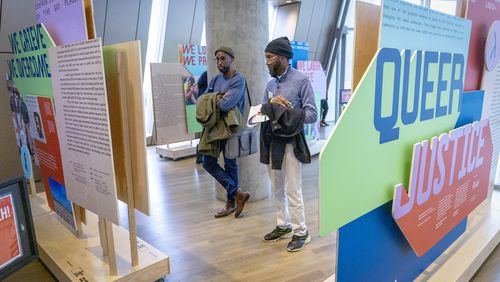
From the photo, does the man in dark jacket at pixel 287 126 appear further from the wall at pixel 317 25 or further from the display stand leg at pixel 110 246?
the wall at pixel 317 25

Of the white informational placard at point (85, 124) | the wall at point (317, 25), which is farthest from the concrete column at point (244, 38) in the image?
the wall at point (317, 25)

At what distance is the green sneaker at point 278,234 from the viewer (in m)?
2.94

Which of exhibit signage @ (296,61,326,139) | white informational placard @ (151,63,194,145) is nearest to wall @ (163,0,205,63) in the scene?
white informational placard @ (151,63,194,145)

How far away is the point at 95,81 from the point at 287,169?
1.44m

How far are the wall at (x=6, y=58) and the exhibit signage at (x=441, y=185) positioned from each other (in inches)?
203

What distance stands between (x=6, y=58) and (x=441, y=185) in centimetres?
536

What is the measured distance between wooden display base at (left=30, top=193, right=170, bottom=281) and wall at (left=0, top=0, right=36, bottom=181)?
2563 millimetres

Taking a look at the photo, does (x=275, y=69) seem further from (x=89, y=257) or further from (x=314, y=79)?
(x=314, y=79)

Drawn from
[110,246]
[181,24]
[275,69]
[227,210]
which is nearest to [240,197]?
[227,210]

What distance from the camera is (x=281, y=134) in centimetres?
248

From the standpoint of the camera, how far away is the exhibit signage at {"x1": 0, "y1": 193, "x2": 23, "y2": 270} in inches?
47.0

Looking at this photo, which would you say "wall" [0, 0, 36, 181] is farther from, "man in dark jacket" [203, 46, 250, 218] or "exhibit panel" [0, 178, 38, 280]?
"exhibit panel" [0, 178, 38, 280]

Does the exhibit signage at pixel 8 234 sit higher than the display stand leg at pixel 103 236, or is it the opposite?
the exhibit signage at pixel 8 234

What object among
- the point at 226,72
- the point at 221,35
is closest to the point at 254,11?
the point at 221,35
